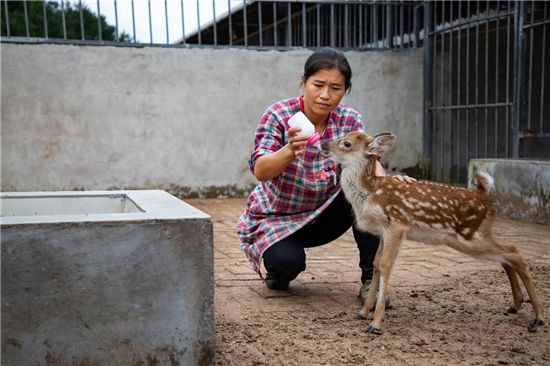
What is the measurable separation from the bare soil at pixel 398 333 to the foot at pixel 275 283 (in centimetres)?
6

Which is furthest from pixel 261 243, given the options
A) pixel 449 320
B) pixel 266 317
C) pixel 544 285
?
pixel 544 285

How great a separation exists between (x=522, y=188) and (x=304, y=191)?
12.9 ft

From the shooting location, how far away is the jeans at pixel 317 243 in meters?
3.89

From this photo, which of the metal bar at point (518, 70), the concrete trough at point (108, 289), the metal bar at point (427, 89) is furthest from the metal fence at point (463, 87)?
the concrete trough at point (108, 289)

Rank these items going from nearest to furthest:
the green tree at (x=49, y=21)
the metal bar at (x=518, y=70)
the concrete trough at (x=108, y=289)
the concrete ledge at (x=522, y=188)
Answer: the concrete trough at (x=108, y=289), the concrete ledge at (x=522, y=188), the metal bar at (x=518, y=70), the green tree at (x=49, y=21)

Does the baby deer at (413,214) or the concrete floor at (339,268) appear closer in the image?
the baby deer at (413,214)

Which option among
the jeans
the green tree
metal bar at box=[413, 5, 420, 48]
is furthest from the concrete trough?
the green tree

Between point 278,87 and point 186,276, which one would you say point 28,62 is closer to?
point 278,87

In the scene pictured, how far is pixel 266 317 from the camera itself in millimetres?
3590

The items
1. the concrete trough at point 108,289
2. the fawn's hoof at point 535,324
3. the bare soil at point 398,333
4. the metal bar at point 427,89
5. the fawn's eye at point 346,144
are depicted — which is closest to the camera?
the concrete trough at point 108,289

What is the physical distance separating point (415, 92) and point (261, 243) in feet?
21.3

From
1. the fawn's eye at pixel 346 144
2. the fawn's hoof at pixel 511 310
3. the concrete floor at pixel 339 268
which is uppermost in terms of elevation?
the fawn's eye at pixel 346 144

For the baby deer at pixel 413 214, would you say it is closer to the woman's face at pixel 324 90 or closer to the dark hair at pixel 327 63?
the woman's face at pixel 324 90

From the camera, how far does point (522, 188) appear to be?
6.95 metres
